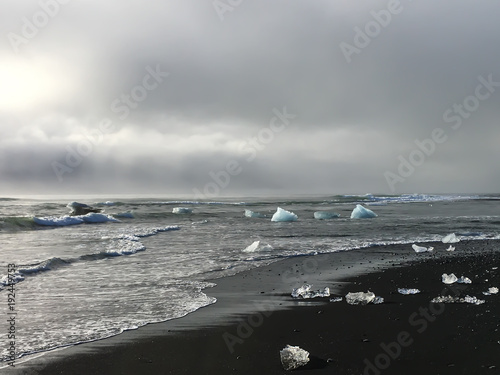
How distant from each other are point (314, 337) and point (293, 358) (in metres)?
1.26

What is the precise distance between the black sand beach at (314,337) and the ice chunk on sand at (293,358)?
0.09 m

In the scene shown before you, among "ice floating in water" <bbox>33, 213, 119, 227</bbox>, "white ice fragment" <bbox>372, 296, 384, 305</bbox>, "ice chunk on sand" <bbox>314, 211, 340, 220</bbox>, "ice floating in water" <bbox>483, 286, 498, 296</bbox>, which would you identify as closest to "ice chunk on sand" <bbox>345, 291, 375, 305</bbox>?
"white ice fragment" <bbox>372, 296, 384, 305</bbox>

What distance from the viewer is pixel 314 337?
6281mm

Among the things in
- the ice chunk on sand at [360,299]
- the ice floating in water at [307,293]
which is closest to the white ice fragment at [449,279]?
the ice chunk on sand at [360,299]

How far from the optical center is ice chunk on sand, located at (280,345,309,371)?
507 centimetres

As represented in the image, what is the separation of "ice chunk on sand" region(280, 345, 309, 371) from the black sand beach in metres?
0.09

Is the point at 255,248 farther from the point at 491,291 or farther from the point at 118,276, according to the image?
the point at 491,291

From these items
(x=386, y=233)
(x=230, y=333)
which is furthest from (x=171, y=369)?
(x=386, y=233)

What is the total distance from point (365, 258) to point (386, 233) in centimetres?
1007

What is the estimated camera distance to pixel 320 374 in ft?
16.0

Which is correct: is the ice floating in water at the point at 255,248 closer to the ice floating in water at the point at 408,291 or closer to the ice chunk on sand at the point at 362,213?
the ice floating in water at the point at 408,291

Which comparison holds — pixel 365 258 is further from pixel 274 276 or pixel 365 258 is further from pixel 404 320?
pixel 404 320

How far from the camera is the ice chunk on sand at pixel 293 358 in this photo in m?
5.07

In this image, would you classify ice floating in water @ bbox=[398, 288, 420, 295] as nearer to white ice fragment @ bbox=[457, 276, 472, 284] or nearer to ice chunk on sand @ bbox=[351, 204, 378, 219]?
white ice fragment @ bbox=[457, 276, 472, 284]
